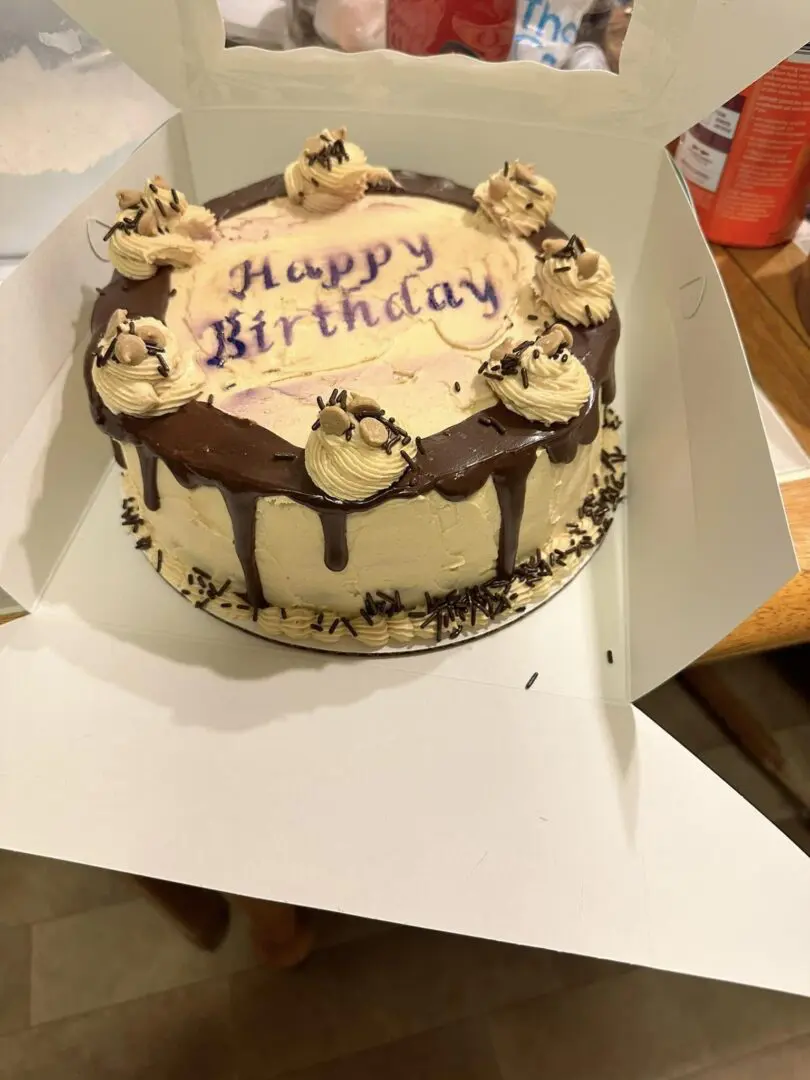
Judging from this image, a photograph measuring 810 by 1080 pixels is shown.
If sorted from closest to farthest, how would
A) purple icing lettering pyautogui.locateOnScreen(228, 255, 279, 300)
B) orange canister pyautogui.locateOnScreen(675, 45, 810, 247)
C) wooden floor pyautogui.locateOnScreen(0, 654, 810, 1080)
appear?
purple icing lettering pyautogui.locateOnScreen(228, 255, 279, 300)
orange canister pyautogui.locateOnScreen(675, 45, 810, 247)
wooden floor pyautogui.locateOnScreen(0, 654, 810, 1080)

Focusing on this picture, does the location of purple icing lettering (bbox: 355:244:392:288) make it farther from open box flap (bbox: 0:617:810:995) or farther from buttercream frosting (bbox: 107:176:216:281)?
open box flap (bbox: 0:617:810:995)

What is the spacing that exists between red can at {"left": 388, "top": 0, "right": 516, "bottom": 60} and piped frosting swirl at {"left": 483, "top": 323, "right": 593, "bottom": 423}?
71 cm

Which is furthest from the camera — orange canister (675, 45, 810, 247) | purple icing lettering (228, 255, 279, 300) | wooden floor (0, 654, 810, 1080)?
wooden floor (0, 654, 810, 1080)

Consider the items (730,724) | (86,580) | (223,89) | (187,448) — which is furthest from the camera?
(730,724)

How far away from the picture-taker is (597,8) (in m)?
1.55

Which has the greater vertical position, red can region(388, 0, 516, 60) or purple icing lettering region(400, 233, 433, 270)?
red can region(388, 0, 516, 60)

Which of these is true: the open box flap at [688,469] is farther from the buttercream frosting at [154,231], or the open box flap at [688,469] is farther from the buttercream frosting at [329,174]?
the buttercream frosting at [154,231]

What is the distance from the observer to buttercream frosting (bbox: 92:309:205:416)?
4.04 ft

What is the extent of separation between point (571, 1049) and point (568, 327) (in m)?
1.51

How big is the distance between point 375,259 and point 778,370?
0.75 metres

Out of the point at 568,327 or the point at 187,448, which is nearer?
the point at 187,448

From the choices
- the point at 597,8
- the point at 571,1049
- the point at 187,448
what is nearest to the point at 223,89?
the point at 597,8

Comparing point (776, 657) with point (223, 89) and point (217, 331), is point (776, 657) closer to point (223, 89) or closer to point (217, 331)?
point (217, 331)

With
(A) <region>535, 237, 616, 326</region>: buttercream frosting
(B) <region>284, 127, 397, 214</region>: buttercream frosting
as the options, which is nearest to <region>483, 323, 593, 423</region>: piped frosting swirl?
(A) <region>535, 237, 616, 326</region>: buttercream frosting
